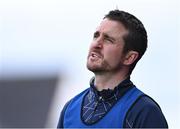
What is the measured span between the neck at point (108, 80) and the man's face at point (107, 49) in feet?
0.11

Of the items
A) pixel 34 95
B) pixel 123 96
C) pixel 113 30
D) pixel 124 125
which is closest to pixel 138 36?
pixel 113 30

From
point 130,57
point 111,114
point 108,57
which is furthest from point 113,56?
point 111,114

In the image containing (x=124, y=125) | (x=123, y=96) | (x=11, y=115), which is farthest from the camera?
(x=123, y=96)

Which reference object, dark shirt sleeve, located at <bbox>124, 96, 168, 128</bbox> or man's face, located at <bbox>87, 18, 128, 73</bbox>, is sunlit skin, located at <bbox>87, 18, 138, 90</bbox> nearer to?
man's face, located at <bbox>87, 18, 128, 73</bbox>

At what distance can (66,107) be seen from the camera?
2.03m

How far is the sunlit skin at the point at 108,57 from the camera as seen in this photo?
6.18ft

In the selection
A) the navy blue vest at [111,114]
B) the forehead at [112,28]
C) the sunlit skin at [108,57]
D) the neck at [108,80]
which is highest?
the forehead at [112,28]

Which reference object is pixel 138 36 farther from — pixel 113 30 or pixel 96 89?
pixel 96 89

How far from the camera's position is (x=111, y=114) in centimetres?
175

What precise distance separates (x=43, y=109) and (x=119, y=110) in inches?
37.6

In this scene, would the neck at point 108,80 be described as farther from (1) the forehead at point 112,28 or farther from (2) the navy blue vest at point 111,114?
(1) the forehead at point 112,28

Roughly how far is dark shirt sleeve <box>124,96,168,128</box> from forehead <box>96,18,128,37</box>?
1.35 feet

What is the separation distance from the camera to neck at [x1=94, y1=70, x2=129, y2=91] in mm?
1883

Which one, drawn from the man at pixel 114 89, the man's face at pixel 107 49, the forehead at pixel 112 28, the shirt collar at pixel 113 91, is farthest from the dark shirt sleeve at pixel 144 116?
the forehead at pixel 112 28
